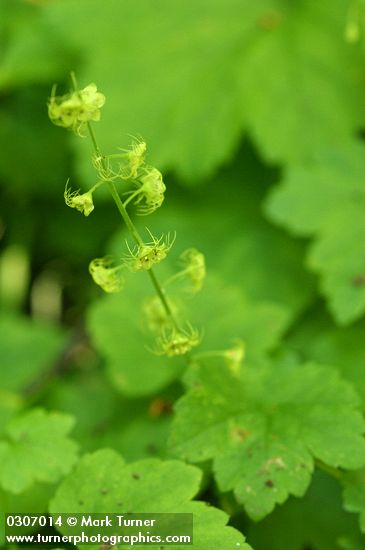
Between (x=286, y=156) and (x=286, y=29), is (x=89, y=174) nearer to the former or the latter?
(x=286, y=156)

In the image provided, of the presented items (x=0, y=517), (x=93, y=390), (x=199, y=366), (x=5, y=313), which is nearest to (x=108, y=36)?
(x=5, y=313)

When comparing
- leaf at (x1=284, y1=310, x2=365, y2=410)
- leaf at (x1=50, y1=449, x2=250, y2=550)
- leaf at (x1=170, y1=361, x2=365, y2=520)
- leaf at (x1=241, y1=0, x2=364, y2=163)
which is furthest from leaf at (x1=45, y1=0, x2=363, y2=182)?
leaf at (x1=50, y1=449, x2=250, y2=550)

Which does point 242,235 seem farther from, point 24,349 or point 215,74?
point 24,349

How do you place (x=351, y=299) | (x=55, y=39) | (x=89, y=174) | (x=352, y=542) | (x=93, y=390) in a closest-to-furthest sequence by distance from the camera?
(x=352, y=542) < (x=351, y=299) < (x=93, y=390) < (x=89, y=174) < (x=55, y=39)

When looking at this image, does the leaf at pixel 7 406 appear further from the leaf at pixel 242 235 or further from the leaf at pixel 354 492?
the leaf at pixel 354 492

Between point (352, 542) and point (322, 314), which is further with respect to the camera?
point (322, 314)

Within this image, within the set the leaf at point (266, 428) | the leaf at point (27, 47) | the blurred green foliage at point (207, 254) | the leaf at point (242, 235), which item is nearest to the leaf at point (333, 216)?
the blurred green foliage at point (207, 254)

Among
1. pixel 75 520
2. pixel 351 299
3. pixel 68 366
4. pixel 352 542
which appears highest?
pixel 75 520
